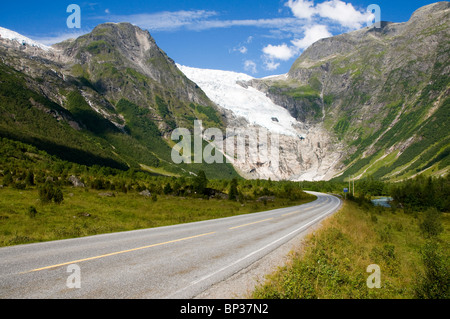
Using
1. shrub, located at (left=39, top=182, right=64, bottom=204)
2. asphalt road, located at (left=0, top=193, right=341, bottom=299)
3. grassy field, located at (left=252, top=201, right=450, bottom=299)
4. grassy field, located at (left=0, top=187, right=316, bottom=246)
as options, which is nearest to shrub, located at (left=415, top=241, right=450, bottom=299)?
grassy field, located at (left=252, top=201, right=450, bottom=299)

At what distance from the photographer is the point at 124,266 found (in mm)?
8500

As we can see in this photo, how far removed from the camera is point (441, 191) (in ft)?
266

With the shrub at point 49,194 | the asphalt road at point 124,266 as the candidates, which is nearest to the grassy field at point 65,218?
the shrub at point 49,194

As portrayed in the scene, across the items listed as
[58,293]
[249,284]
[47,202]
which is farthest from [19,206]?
[249,284]

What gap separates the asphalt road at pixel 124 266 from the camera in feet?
21.3

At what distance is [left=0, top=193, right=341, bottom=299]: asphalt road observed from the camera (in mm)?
6504

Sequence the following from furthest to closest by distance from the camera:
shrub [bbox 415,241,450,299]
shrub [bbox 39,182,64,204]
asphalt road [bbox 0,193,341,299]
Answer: shrub [bbox 39,182,64,204] → shrub [bbox 415,241,450,299] → asphalt road [bbox 0,193,341,299]

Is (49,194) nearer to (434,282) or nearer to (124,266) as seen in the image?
(124,266)

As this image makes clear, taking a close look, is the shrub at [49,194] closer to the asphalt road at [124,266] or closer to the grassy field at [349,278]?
the asphalt road at [124,266]

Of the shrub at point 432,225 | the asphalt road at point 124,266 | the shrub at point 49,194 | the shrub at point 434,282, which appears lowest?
the shrub at point 432,225

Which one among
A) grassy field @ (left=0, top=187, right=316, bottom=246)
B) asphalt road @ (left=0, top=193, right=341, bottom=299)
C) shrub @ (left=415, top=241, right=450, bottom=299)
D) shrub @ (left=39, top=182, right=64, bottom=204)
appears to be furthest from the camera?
shrub @ (left=39, top=182, right=64, bottom=204)

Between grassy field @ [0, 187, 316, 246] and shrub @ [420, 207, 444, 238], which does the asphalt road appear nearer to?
grassy field @ [0, 187, 316, 246]

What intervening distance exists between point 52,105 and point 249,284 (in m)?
218
